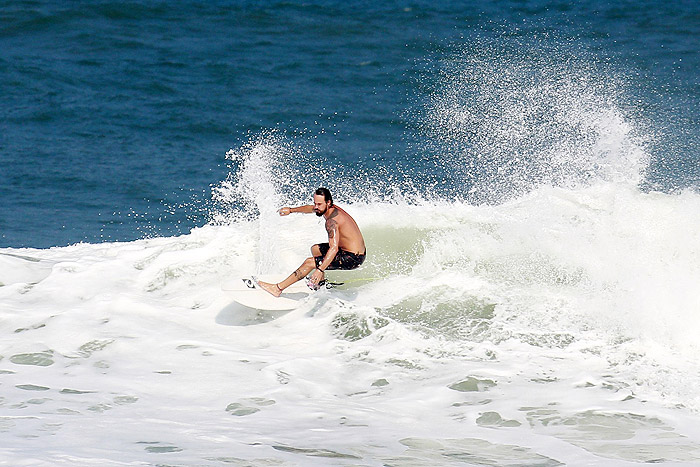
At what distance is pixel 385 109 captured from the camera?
20703mm

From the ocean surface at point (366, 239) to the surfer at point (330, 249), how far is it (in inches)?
19.9

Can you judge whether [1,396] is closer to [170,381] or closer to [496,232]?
[170,381]

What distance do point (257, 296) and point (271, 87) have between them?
12.7 m

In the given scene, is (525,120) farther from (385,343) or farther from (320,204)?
(385,343)

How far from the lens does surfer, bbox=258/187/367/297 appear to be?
1024 centimetres

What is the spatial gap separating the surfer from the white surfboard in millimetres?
153

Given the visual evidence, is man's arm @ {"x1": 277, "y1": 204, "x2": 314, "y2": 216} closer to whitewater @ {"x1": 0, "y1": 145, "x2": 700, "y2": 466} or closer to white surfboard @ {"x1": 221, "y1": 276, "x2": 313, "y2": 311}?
white surfboard @ {"x1": 221, "y1": 276, "x2": 313, "y2": 311}

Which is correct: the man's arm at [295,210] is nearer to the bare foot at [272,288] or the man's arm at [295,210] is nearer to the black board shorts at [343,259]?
the black board shorts at [343,259]

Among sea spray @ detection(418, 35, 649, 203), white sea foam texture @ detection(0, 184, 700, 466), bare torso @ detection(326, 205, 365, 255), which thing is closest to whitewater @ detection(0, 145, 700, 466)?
white sea foam texture @ detection(0, 184, 700, 466)

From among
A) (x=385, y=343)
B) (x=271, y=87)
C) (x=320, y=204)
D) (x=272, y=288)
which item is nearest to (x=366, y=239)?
(x=320, y=204)

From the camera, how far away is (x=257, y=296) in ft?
34.2

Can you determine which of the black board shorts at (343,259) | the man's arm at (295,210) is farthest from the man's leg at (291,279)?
the man's arm at (295,210)

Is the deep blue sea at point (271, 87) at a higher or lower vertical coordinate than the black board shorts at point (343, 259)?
higher

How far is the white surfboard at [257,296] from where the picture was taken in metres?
10.4
